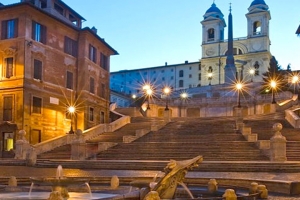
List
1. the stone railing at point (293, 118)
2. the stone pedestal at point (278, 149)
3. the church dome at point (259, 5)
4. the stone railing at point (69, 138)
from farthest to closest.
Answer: the church dome at point (259, 5), the stone railing at point (293, 118), the stone railing at point (69, 138), the stone pedestal at point (278, 149)

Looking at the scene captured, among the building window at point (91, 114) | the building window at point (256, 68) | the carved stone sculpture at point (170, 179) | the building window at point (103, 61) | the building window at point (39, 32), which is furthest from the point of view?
the building window at point (256, 68)

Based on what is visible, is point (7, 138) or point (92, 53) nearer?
point (7, 138)

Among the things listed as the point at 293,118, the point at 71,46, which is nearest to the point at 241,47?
the point at 71,46

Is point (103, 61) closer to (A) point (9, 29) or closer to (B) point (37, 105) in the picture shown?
(B) point (37, 105)

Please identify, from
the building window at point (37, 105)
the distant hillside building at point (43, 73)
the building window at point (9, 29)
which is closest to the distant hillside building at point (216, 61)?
the distant hillside building at point (43, 73)

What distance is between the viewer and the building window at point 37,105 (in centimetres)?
3406

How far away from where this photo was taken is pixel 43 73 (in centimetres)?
3575

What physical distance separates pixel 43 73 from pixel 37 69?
2.68ft

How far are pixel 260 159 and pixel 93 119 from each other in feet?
75.2

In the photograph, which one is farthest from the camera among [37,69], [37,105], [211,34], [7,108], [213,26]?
[211,34]

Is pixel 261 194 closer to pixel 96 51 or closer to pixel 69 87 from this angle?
pixel 69 87

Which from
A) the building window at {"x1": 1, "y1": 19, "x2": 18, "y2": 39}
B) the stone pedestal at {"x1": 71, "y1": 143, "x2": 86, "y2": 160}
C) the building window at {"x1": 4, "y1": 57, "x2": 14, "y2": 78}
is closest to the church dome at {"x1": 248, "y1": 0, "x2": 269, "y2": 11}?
the building window at {"x1": 1, "y1": 19, "x2": 18, "y2": 39}

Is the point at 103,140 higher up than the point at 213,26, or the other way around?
the point at 213,26

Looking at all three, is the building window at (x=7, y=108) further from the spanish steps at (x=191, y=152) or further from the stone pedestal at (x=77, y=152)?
the stone pedestal at (x=77, y=152)
